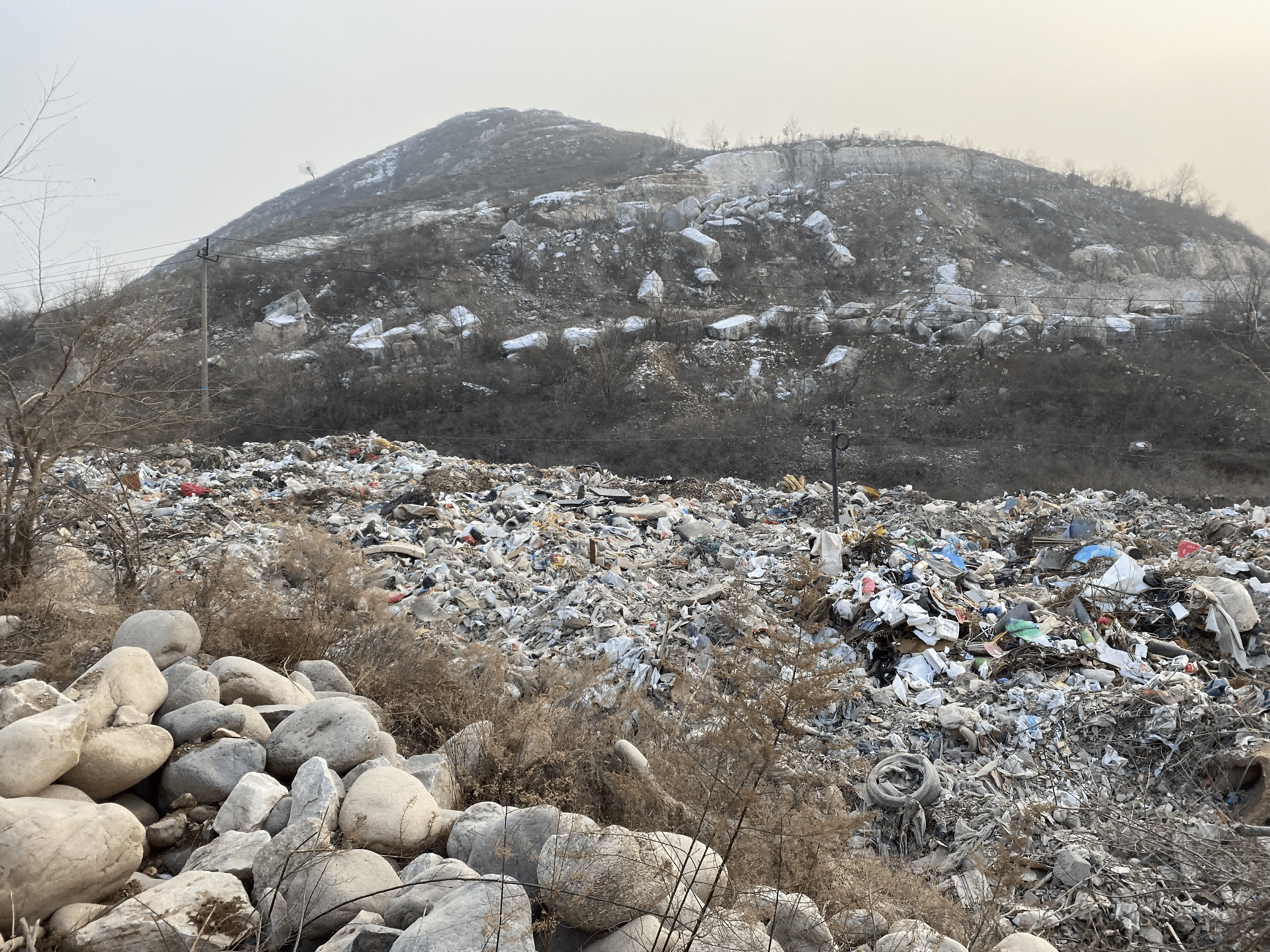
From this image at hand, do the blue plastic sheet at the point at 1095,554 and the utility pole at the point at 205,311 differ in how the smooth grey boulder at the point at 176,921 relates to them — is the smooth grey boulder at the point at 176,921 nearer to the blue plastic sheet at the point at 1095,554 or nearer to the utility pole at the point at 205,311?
the blue plastic sheet at the point at 1095,554

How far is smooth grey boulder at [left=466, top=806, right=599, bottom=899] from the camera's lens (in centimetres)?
231

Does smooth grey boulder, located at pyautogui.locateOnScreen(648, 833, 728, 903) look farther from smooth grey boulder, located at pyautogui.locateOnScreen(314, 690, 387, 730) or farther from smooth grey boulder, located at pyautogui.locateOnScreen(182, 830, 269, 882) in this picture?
smooth grey boulder, located at pyautogui.locateOnScreen(314, 690, 387, 730)

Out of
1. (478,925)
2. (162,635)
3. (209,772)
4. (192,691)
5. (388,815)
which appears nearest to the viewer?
(478,925)

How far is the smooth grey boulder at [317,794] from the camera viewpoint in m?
2.51

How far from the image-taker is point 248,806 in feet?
8.51

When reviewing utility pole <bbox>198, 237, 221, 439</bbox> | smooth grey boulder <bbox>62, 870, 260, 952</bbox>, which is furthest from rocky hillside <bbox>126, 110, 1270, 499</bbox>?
smooth grey boulder <bbox>62, 870, 260, 952</bbox>

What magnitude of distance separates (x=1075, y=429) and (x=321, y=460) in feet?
53.3

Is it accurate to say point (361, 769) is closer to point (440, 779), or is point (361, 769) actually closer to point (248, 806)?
point (440, 779)

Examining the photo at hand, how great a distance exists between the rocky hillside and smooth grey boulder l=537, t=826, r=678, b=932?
34.7 ft

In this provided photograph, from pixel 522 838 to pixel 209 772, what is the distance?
1.30 metres

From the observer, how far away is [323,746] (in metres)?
3.03

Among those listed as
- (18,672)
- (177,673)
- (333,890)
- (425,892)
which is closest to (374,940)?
(425,892)

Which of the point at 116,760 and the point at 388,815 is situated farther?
the point at 116,760

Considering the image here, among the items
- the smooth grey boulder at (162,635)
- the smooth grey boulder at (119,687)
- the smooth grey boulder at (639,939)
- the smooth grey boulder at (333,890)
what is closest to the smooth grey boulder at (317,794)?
the smooth grey boulder at (333,890)
